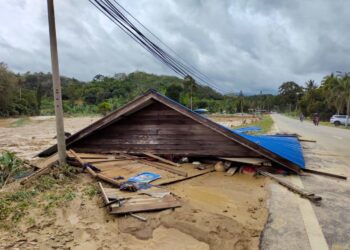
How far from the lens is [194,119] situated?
281 inches

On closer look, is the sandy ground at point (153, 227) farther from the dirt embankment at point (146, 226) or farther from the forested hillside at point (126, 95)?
the forested hillside at point (126, 95)

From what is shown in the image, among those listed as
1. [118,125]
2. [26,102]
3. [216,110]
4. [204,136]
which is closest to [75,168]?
[118,125]

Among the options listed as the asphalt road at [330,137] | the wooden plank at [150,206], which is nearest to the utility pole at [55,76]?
the wooden plank at [150,206]

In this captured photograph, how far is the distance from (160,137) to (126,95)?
69.6 metres

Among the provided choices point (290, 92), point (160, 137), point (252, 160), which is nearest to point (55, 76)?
point (160, 137)

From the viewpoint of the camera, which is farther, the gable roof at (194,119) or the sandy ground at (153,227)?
the gable roof at (194,119)

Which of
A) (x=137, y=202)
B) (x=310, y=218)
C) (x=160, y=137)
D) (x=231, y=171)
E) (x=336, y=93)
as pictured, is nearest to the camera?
(x=310, y=218)

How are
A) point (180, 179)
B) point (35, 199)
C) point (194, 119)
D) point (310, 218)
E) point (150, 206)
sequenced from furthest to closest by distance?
1. point (194, 119)
2. point (180, 179)
3. point (35, 199)
4. point (150, 206)
5. point (310, 218)

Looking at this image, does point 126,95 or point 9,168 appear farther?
point 126,95

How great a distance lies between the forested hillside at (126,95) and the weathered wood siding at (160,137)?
110 feet

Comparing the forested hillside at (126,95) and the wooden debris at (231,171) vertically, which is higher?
the forested hillside at (126,95)

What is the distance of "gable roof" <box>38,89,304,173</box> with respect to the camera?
639 cm

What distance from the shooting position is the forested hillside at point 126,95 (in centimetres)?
4551

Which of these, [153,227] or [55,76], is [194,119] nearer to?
[55,76]
